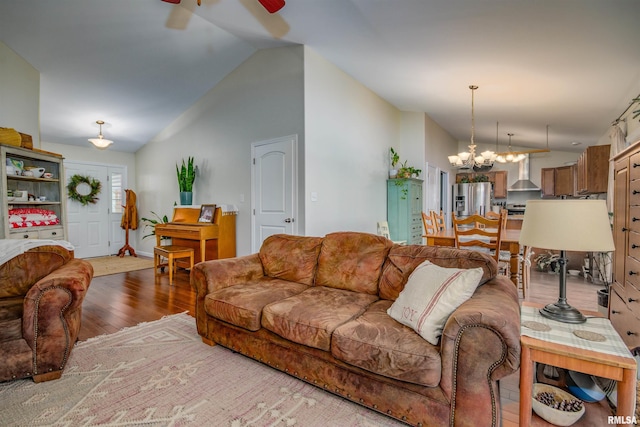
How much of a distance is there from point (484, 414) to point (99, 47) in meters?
5.25

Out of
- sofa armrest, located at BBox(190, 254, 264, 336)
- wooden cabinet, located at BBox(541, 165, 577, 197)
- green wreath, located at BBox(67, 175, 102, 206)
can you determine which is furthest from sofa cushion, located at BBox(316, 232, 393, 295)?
green wreath, located at BBox(67, 175, 102, 206)

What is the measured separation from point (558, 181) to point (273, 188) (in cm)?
664

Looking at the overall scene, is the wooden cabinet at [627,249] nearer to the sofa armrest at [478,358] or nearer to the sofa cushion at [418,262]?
the sofa cushion at [418,262]

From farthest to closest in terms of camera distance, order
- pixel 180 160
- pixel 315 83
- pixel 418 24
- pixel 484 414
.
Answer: pixel 180 160, pixel 315 83, pixel 418 24, pixel 484 414

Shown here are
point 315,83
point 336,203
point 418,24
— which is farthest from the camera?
point 336,203

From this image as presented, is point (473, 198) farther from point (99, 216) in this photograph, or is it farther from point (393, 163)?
point (99, 216)

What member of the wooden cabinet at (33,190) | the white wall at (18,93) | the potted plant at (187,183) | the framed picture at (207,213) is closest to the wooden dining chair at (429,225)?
the framed picture at (207,213)

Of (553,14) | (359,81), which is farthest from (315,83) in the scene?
(553,14)

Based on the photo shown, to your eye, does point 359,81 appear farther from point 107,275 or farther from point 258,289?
point 107,275

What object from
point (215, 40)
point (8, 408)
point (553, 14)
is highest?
point (215, 40)

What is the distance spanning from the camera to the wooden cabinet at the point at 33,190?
3.14 m

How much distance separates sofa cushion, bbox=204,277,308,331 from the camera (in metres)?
2.05

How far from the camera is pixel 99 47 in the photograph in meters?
3.90

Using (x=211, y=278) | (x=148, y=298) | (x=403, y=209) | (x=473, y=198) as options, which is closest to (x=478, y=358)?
(x=211, y=278)
